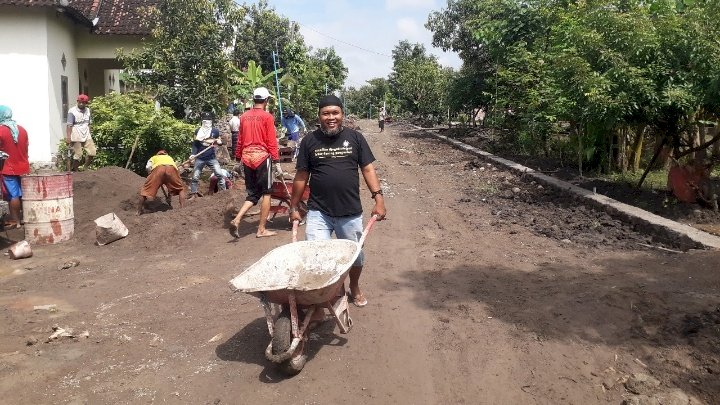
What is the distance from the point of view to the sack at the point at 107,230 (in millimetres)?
7988

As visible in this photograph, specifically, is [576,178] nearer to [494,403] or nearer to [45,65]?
[494,403]

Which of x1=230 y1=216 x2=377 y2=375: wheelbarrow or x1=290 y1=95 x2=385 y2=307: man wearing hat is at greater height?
x1=290 y1=95 x2=385 y2=307: man wearing hat

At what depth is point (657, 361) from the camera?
4.17 metres

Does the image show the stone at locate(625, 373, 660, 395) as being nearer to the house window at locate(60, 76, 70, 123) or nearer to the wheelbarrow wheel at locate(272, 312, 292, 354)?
the wheelbarrow wheel at locate(272, 312, 292, 354)

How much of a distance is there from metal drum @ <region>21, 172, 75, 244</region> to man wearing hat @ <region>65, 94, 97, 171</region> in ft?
10.6

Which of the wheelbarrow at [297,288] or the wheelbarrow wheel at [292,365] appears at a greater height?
the wheelbarrow at [297,288]

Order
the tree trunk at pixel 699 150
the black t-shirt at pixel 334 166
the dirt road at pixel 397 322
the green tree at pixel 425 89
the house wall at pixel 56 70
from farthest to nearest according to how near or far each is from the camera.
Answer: the green tree at pixel 425 89
the house wall at pixel 56 70
the tree trunk at pixel 699 150
the black t-shirt at pixel 334 166
the dirt road at pixel 397 322

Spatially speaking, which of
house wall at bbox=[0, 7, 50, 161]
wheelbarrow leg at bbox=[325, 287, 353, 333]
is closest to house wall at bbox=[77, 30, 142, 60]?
house wall at bbox=[0, 7, 50, 161]

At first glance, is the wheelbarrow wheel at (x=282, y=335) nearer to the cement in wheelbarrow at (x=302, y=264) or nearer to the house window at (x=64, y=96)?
the cement in wheelbarrow at (x=302, y=264)

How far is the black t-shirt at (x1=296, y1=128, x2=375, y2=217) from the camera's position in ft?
15.9

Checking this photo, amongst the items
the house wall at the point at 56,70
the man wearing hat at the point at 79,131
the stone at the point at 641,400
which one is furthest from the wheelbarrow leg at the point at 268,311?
the house wall at the point at 56,70

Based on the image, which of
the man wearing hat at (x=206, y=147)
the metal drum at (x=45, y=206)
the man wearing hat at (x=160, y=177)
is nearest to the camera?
the metal drum at (x=45, y=206)

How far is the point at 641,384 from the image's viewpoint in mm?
3854

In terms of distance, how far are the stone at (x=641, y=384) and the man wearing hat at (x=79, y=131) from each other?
34.2 ft
